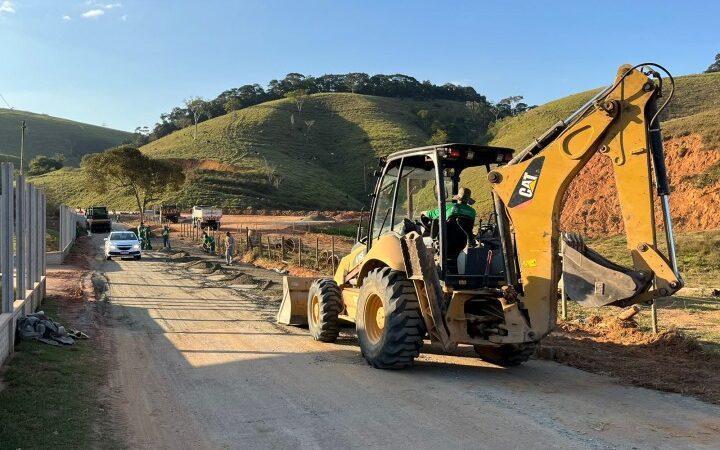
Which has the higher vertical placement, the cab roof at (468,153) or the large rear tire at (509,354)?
the cab roof at (468,153)

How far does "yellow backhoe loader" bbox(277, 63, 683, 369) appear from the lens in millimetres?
6445

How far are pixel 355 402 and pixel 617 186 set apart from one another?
3.62m

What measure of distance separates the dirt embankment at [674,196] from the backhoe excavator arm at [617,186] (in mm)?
25885

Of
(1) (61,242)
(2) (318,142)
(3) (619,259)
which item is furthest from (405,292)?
(2) (318,142)

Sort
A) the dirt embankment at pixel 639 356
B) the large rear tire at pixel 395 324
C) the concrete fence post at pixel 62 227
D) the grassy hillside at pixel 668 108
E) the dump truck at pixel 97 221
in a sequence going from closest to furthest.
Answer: the dirt embankment at pixel 639 356 < the large rear tire at pixel 395 324 < the concrete fence post at pixel 62 227 < the dump truck at pixel 97 221 < the grassy hillside at pixel 668 108

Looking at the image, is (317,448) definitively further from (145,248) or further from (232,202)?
(232,202)

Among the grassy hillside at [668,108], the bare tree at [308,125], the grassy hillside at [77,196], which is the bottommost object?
the grassy hillside at [77,196]

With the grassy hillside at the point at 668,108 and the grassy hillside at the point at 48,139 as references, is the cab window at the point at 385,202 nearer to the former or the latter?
the grassy hillside at the point at 668,108

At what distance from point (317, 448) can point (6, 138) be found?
18956 cm

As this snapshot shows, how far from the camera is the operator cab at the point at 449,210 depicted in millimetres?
7902

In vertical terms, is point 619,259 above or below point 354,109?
below

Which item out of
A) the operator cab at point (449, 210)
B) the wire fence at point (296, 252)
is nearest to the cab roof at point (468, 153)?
the operator cab at point (449, 210)

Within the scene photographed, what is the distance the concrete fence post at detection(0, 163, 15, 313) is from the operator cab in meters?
5.16

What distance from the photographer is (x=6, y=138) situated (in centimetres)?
16788
